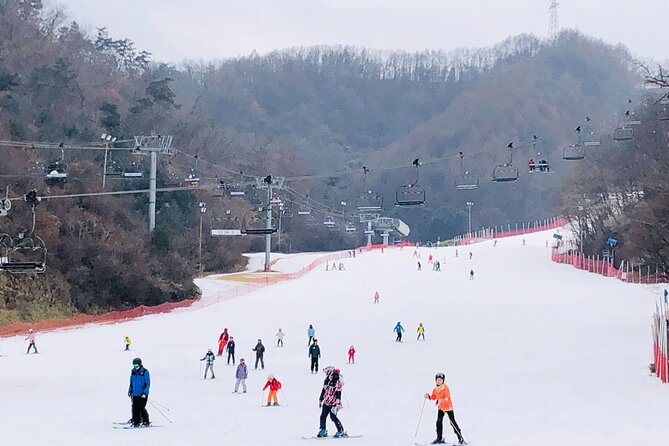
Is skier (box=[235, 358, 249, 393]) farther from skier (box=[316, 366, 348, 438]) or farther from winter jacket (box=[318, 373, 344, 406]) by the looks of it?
winter jacket (box=[318, 373, 344, 406])

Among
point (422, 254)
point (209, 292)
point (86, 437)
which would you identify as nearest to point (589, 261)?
point (422, 254)

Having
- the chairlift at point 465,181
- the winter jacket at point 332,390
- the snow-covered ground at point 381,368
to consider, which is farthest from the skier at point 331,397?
the chairlift at point 465,181

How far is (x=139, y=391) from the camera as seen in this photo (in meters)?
18.1

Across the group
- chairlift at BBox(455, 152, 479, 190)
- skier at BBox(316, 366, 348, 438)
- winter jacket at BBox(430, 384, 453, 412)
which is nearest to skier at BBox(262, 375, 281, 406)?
skier at BBox(316, 366, 348, 438)

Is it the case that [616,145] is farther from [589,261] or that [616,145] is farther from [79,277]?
[79,277]

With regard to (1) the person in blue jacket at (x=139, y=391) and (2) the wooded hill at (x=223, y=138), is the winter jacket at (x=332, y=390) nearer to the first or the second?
(1) the person in blue jacket at (x=139, y=391)

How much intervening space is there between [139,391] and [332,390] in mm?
3688

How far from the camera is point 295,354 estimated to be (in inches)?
1462

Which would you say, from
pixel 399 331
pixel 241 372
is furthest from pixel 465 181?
pixel 241 372

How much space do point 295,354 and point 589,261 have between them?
45.3m

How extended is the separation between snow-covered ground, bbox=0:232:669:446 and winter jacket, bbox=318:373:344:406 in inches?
32.6

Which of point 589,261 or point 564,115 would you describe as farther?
point 564,115

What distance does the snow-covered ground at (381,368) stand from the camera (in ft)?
60.2

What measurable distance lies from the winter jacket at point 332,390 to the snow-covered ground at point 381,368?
828 millimetres
